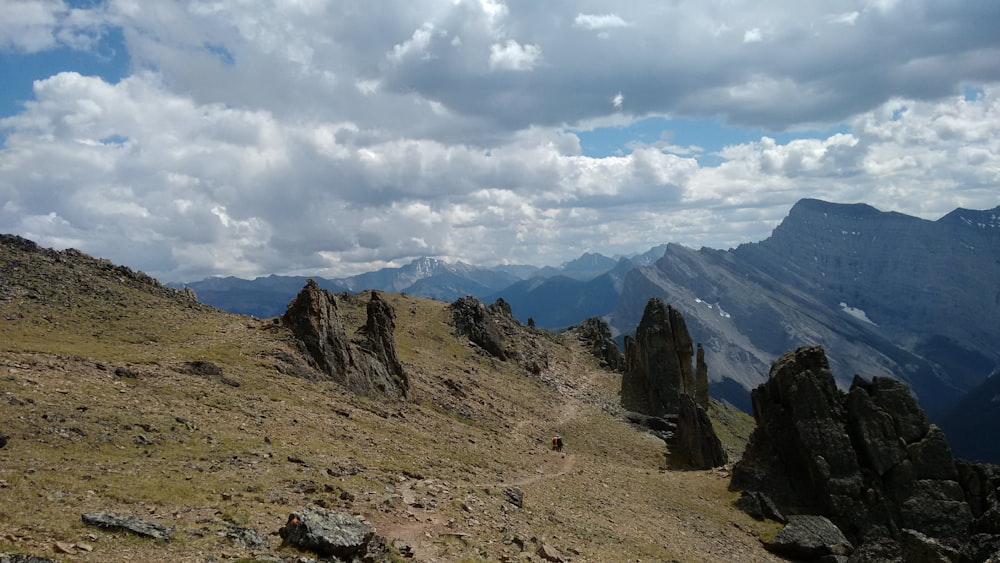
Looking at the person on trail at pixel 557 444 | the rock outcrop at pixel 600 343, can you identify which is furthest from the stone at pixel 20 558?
the rock outcrop at pixel 600 343

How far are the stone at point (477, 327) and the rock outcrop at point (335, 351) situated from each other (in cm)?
4354

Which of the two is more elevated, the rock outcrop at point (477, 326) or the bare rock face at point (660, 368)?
the rock outcrop at point (477, 326)

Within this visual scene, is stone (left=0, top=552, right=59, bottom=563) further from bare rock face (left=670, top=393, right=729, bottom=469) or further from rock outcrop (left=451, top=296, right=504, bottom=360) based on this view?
rock outcrop (left=451, top=296, right=504, bottom=360)

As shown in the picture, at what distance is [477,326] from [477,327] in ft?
1.34

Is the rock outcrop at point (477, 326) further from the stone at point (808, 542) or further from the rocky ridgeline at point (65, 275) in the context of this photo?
the stone at point (808, 542)

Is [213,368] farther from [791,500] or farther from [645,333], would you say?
[645,333]

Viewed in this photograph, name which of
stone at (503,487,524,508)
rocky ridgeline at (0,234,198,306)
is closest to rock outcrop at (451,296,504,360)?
rocky ridgeline at (0,234,198,306)

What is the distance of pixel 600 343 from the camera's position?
147750 mm

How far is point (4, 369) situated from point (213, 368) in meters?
13.1

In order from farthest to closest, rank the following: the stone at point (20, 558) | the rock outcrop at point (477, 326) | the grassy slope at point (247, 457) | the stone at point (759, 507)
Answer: the rock outcrop at point (477, 326), the stone at point (759, 507), the grassy slope at point (247, 457), the stone at point (20, 558)

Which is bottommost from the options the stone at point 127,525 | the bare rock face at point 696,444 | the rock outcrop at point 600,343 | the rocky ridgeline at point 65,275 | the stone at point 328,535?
the bare rock face at point 696,444

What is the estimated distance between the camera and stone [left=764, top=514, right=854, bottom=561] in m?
46.9

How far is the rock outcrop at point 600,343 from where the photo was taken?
5482 inches

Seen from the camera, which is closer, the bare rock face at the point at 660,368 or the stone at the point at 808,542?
the stone at the point at 808,542
